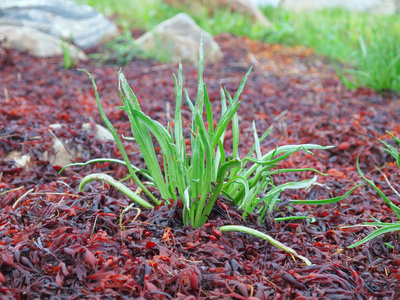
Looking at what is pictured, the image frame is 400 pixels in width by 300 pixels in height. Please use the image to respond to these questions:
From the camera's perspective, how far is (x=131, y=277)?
1299mm

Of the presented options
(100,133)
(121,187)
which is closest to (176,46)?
(100,133)

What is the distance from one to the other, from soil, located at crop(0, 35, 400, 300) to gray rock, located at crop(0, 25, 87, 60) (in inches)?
64.1

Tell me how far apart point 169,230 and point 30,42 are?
4310 millimetres

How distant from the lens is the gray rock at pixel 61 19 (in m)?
5.18

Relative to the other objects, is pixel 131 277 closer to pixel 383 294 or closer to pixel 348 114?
pixel 383 294

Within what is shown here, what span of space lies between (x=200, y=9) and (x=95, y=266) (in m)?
7.68

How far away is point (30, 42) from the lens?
196 inches

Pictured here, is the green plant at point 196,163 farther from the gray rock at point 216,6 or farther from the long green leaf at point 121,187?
the gray rock at point 216,6

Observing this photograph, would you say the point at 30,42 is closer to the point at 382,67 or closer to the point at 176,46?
the point at 176,46

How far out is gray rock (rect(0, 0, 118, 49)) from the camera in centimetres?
518

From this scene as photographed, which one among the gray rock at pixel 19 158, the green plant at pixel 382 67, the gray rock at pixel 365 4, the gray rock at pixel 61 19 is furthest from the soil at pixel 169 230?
the gray rock at pixel 365 4

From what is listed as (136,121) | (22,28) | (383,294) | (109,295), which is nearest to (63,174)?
(136,121)

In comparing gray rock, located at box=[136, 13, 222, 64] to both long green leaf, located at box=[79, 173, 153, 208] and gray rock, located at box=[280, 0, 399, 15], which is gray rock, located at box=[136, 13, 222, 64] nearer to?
long green leaf, located at box=[79, 173, 153, 208]

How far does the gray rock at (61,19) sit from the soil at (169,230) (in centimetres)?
211
